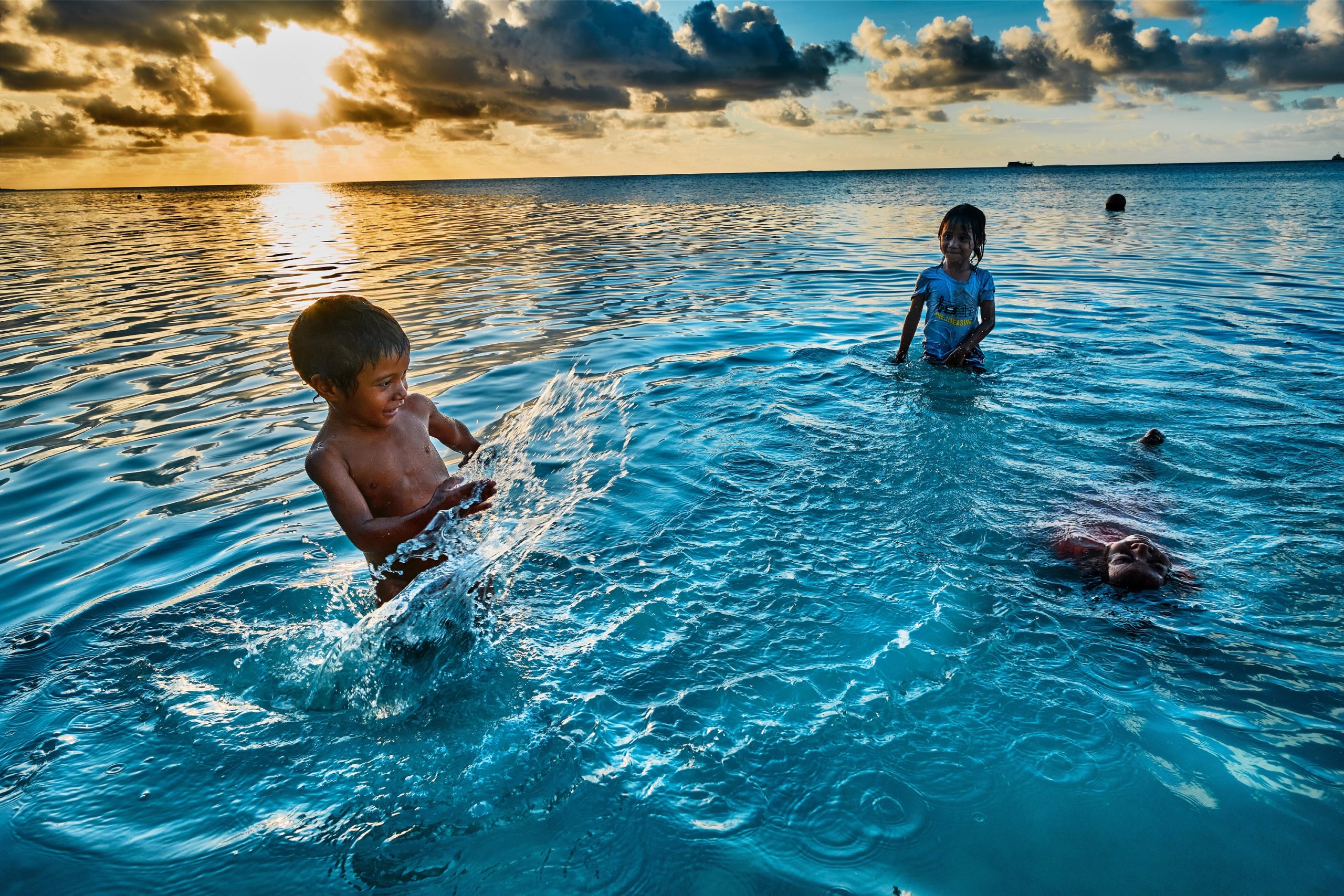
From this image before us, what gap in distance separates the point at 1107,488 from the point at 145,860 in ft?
16.4

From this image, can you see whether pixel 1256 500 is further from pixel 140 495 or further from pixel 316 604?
pixel 140 495

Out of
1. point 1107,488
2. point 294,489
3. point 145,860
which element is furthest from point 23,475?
point 1107,488

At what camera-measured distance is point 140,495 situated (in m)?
5.15

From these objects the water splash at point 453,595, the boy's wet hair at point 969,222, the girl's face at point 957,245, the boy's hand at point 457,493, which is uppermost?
the boy's wet hair at point 969,222

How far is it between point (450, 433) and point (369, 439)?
674 mm

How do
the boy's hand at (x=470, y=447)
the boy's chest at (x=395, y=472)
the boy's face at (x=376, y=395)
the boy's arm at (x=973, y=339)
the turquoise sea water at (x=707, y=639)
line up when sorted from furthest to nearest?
the boy's arm at (x=973, y=339), the boy's hand at (x=470, y=447), the boy's chest at (x=395, y=472), the boy's face at (x=376, y=395), the turquoise sea water at (x=707, y=639)

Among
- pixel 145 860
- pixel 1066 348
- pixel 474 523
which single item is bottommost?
pixel 145 860

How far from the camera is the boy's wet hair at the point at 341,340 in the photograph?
9.87ft

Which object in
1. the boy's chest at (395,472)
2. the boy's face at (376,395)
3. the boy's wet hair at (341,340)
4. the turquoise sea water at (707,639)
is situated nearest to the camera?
the turquoise sea water at (707,639)

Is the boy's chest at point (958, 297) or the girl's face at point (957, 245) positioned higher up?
the girl's face at point (957, 245)

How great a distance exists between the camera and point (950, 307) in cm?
746

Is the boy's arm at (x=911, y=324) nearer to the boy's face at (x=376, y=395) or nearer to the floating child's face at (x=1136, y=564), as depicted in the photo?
the floating child's face at (x=1136, y=564)

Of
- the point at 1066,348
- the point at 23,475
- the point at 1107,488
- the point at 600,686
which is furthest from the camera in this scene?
the point at 1066,348

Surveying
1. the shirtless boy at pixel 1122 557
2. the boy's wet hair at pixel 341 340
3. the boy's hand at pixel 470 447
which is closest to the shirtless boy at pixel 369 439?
the boy's wet hair at pixel 341 340
